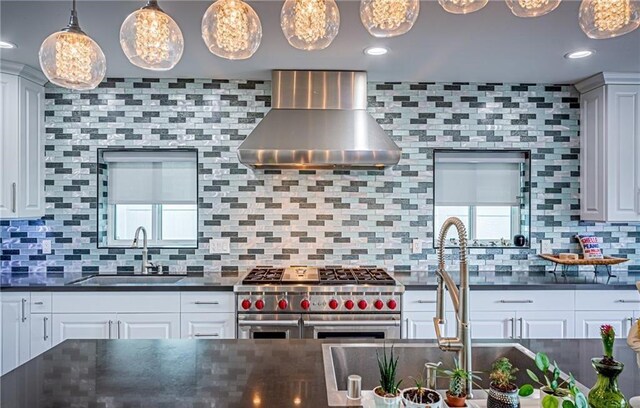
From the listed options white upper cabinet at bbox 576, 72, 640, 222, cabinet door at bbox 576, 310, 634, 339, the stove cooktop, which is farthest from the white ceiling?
cabinet door at bbox 576, 310, 634, 339

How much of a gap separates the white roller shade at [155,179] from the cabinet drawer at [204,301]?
98 centimetres

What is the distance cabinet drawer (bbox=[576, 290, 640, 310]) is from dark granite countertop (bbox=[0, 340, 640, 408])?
137 cm

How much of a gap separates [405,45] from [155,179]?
7.69ft

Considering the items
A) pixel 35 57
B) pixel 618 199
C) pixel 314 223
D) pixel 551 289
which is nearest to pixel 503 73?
pixel 618 199

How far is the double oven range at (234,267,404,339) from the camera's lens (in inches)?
110

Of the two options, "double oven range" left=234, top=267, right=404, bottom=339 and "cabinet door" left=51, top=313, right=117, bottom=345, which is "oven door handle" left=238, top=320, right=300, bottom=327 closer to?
"double oven range" left=234, top=267, right=404, bottom=339

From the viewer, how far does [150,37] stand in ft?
4.35

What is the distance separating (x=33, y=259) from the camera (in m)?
3.42

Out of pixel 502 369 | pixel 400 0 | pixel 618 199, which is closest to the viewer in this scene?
pixel 502 369

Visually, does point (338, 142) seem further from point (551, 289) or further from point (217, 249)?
point (551, 289)

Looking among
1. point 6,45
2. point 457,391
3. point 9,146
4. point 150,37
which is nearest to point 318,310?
point 457,391

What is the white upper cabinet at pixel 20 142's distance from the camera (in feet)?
10.2

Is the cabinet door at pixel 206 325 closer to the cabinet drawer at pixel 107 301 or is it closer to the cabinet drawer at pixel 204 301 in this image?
the cabinet drawer at pixel 204 301

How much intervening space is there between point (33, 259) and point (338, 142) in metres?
2.71
